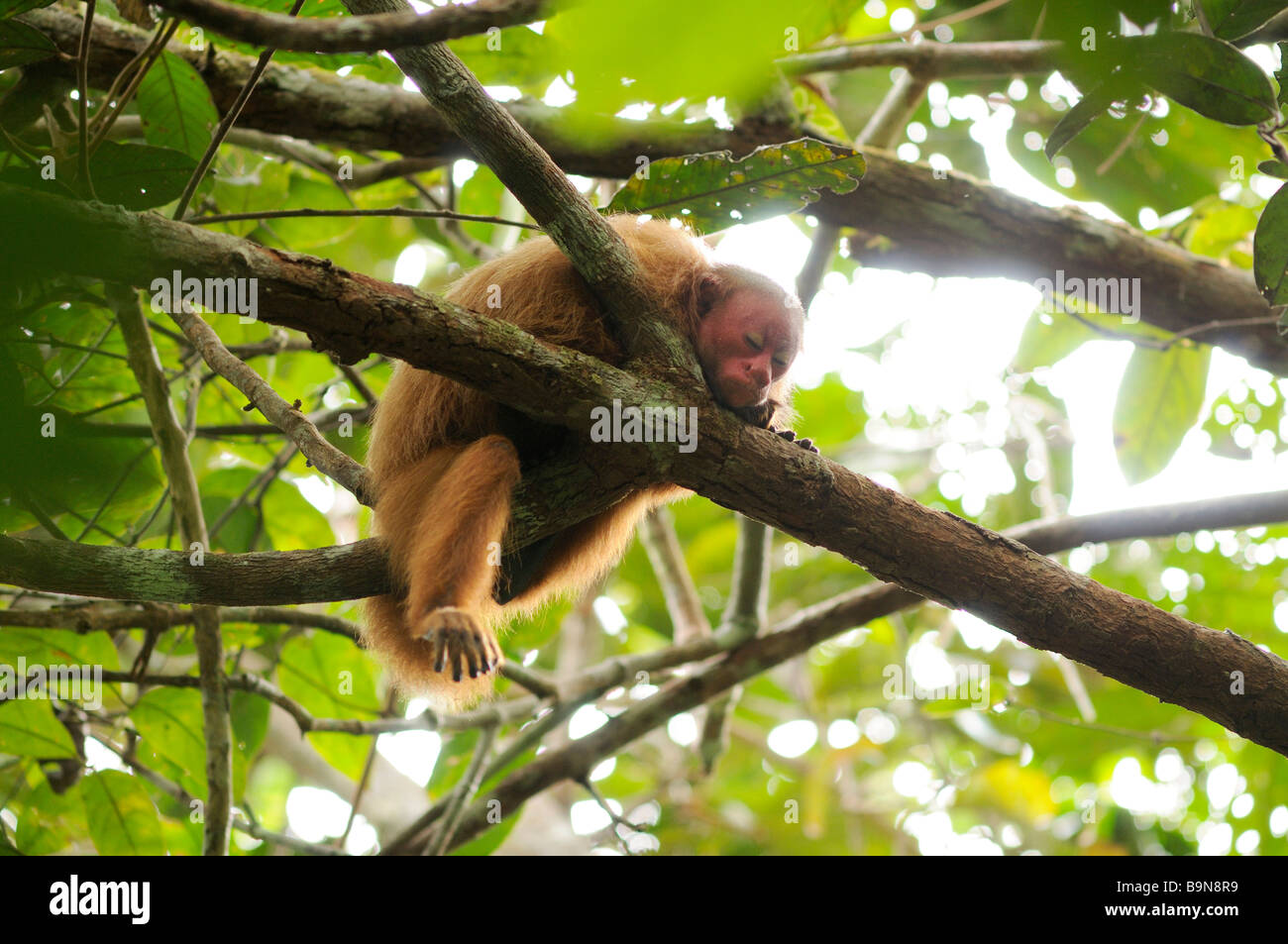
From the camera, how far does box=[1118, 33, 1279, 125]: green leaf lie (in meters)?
2.87

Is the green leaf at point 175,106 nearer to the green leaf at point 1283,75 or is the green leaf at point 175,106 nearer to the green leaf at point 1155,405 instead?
the green leaf at point 1283,75

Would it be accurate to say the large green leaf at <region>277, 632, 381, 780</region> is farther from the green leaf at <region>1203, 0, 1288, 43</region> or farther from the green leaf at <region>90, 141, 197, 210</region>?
the green leaf at <region>1203, 0, 1288, 43</region>

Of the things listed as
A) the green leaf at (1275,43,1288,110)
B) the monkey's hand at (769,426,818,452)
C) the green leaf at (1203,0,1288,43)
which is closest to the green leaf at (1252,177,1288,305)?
the green leaf at (1275,43,1288,110)

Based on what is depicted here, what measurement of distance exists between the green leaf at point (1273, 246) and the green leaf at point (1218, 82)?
34 cm

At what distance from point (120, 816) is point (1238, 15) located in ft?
17.3

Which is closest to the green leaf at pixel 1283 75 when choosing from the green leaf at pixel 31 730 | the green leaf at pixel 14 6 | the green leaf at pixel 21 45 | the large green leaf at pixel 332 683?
the green leaf at pixel 14 6

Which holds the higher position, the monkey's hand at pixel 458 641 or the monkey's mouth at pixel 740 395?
the monkey's mouth at pixel 740 395

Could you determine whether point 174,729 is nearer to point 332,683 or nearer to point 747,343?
point 332,683

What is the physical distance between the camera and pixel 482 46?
16.0 feet

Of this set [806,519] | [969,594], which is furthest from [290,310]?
[969,594]

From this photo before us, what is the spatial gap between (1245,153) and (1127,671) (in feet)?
13.7

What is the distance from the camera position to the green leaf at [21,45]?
115 inches

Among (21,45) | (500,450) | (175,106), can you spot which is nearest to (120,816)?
(500,450)

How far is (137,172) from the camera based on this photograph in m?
3.14
